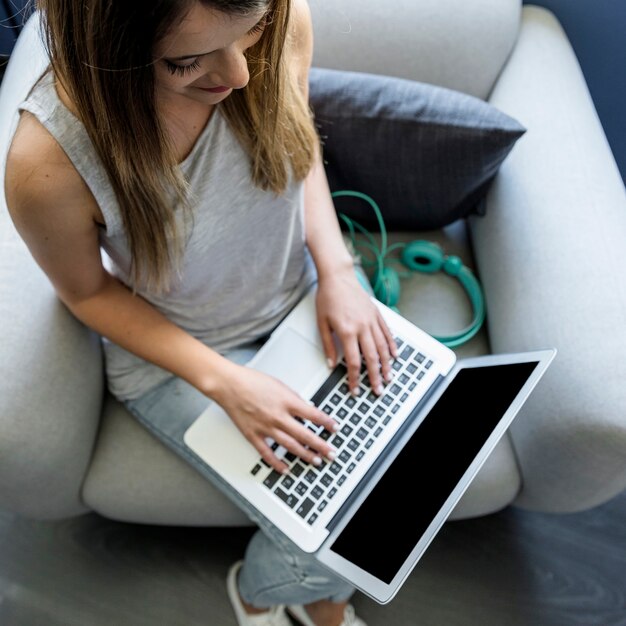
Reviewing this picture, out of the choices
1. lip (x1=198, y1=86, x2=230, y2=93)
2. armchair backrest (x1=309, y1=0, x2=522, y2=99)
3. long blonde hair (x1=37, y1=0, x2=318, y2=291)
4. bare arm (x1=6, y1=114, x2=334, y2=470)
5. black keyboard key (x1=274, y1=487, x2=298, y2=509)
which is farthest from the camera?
armchair backrest (x1=309, y1=0, x2=522, y2=99)

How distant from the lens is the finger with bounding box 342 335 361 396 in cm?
89

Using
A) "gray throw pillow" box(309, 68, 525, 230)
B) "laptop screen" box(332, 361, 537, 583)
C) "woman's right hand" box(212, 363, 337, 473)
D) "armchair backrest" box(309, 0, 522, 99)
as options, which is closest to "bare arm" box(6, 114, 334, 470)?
"woman's right hand" box(212, 363, 337, 473)

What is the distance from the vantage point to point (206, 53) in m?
0.56

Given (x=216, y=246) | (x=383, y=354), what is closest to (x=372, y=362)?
(x=383, y=354)

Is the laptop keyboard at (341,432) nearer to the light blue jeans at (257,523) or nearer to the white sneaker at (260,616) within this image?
the light blue jeans at (257,523)

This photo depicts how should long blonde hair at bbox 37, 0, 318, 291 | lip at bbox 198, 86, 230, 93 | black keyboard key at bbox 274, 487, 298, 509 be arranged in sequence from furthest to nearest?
Answer: black keyboard key at bbox 274, 487, 298, 509 → lip at bbox 198, 86, 230, 93 → long blonde hair at bbox 37, 0, 318, 291

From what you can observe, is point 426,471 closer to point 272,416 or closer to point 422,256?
point 272,416

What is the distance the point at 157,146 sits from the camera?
25.8 inches

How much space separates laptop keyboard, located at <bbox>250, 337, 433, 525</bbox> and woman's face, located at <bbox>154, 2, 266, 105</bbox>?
1.45 ft

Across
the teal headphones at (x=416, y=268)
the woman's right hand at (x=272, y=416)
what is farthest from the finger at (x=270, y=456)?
the teal headphones at (x=416, y=268)

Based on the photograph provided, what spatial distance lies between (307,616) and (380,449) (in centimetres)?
46

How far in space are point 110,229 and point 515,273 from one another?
0.61 m

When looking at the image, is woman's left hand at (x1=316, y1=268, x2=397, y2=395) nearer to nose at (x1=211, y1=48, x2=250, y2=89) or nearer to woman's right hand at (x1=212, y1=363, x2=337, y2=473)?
woman's right hand at (x1=212, y1=363, x2=337, y2=473)

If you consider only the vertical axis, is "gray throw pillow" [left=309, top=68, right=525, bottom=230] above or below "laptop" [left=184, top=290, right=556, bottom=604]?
above
